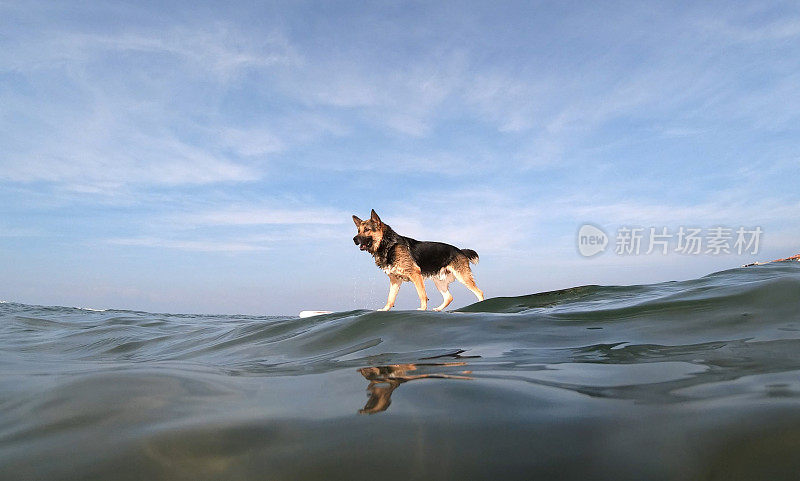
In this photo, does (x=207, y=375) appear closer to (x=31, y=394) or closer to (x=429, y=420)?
(x=31, y=394)

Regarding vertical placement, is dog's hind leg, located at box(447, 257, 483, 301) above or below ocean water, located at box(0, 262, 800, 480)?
above

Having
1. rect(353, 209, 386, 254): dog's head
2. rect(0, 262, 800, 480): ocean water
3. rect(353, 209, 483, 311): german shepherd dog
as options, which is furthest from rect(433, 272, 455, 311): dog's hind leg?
rect(0, 262, 800, 480): ocean water

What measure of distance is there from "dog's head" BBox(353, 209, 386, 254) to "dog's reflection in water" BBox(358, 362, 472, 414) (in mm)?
9493

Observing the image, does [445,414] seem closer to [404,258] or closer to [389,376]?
[389,376]

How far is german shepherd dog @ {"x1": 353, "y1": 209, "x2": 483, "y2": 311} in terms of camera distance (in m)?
11.3

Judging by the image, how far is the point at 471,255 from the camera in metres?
13.1

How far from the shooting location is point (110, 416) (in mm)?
1278

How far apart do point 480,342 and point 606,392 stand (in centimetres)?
128

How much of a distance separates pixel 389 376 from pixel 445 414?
1.87ft

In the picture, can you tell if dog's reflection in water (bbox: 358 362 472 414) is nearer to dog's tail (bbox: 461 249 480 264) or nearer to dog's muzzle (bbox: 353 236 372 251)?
dog's muzzle (bbox: 353 236 372 251)

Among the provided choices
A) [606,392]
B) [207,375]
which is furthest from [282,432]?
[207,375]

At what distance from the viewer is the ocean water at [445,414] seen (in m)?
0.90

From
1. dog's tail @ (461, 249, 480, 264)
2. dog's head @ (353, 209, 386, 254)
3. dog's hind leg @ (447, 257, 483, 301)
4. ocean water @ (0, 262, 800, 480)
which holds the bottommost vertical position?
ocean water @ (0, 262, 800, 480)

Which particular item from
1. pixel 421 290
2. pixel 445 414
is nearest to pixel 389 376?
pixel 445 414
